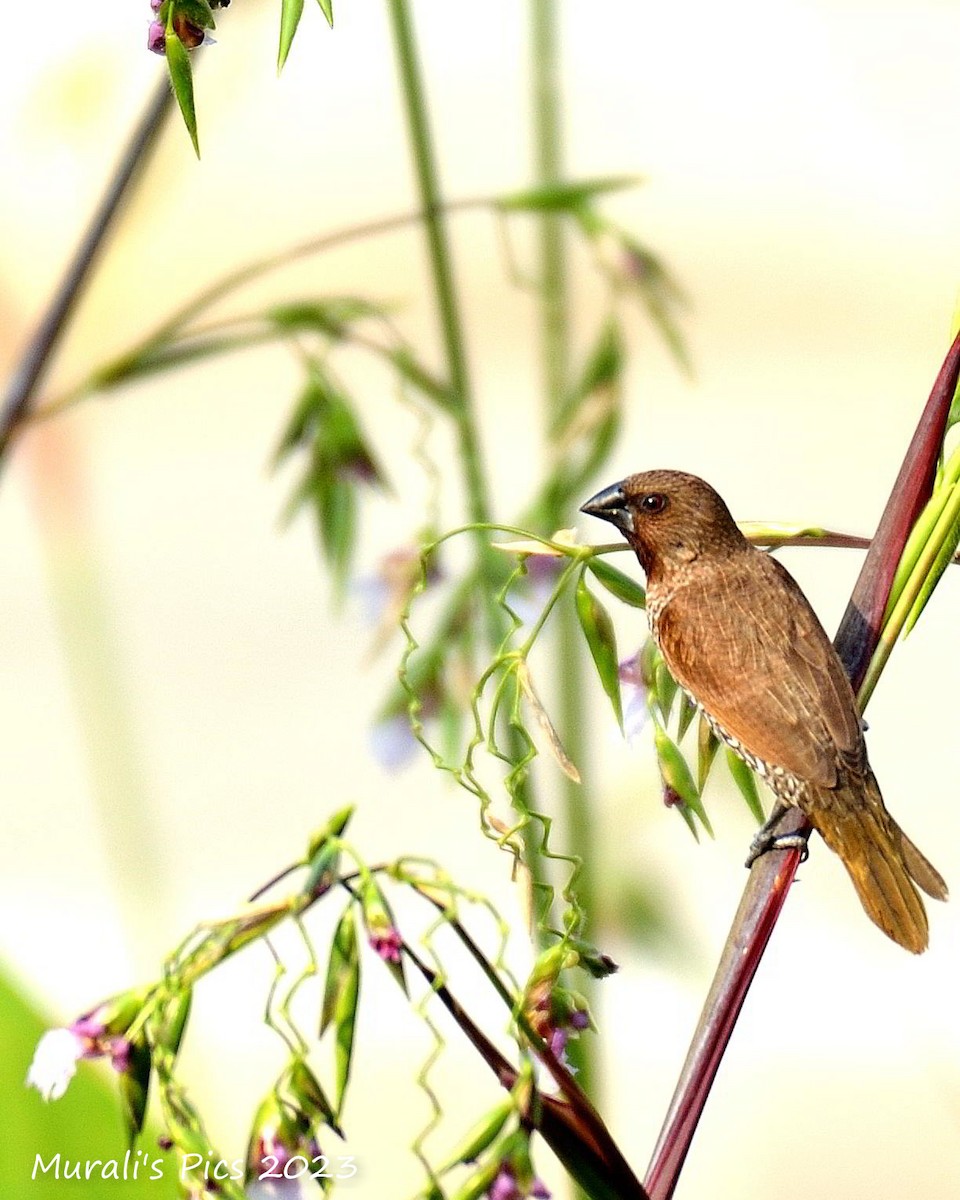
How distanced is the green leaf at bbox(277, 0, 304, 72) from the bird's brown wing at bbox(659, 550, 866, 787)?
0.53 ft

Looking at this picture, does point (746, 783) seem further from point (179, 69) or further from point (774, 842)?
point (179, 69)

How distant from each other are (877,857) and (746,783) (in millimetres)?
41

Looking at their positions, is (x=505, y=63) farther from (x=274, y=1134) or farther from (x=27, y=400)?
(x=274, y=1134)

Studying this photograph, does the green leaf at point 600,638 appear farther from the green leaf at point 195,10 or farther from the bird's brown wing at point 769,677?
the green leaf at point 195,10

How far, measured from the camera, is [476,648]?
1.99 ft

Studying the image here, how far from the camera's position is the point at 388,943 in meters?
0.27

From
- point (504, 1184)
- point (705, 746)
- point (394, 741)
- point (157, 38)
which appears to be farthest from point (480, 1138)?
point (394, 741)

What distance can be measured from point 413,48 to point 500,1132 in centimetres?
44

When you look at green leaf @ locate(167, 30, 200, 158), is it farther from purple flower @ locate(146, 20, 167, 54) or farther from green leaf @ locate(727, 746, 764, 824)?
green leaf @ locate(727, 746, 764, 824)

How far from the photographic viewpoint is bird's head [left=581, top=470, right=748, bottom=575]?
0.38 m

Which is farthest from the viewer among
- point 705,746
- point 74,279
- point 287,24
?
point 74,279

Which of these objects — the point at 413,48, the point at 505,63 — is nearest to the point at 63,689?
the point at 505,63

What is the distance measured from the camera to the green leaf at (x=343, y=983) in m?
0.29

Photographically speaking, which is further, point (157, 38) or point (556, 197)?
point (556, 197)
